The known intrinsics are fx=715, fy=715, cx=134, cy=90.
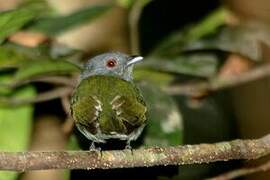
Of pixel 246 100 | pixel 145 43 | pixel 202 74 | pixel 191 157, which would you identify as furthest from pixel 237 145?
pixel 145 43

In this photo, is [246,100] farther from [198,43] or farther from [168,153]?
[168,153]

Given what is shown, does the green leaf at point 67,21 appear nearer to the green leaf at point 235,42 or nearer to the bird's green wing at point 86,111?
the green leaf at point 235,42

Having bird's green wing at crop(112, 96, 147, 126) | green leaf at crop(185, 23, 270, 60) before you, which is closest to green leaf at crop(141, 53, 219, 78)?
green leaf at crop(185, 23, 270, 60)

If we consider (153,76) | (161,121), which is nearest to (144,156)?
(161,121)

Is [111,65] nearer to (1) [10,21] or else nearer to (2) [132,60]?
(2) [132,60]

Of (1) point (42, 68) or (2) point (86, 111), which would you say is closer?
(2) point (86, 111)

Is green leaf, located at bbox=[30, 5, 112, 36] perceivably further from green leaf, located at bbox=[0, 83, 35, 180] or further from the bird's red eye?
green leaf, located at bbox=[0, 83, 35, 180]

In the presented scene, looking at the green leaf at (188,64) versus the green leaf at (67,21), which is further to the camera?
the green leaf at (188,64)

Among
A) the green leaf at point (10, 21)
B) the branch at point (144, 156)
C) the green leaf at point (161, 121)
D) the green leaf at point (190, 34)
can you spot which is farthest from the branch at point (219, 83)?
the branch at point (144, 156)
